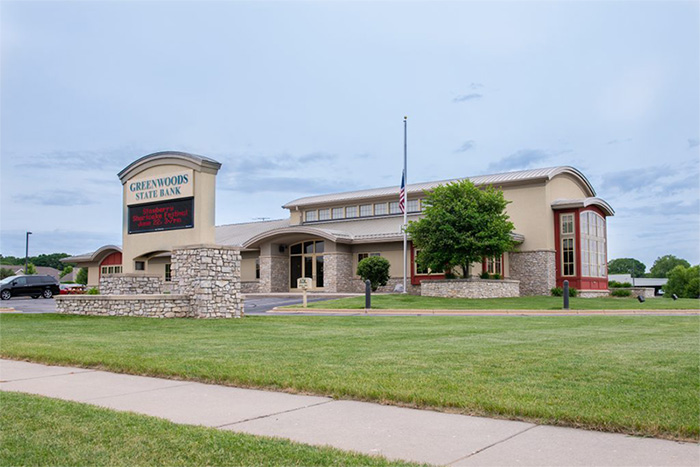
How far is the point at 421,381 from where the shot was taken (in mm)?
7320

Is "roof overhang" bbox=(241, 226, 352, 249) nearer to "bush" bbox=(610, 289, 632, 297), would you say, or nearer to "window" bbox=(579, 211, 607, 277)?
"window" bbox=(579, 211, 607, 277)

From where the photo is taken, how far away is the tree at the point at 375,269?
3519 centimetres

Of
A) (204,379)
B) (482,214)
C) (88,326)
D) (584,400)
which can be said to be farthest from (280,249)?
(584,400)

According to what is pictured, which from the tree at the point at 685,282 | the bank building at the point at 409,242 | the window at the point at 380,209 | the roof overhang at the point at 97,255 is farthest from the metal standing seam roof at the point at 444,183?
the tree at the point at 685,282

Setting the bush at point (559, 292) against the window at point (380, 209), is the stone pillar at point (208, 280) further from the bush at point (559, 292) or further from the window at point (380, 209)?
the window at point (380, 209)

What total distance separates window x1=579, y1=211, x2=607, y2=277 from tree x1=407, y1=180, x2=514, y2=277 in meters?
7.52

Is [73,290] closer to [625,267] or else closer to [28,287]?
[28,287]

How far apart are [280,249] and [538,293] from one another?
16909 mm

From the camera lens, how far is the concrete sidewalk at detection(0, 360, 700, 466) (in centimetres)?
468

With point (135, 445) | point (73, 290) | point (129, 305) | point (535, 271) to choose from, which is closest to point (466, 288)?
point (535, 271)

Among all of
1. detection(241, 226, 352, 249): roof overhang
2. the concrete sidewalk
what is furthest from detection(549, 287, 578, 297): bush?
the concrete sidewalk

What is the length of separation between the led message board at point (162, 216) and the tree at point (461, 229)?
14.0m

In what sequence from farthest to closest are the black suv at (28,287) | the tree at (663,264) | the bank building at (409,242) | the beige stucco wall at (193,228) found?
1. the tree at (663,264)
2. the black suv at (28,287)
3. the bank building at (409,242)
4. the beige stucco wall at (193,228)

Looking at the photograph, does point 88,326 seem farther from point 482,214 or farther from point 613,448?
point 482,214
